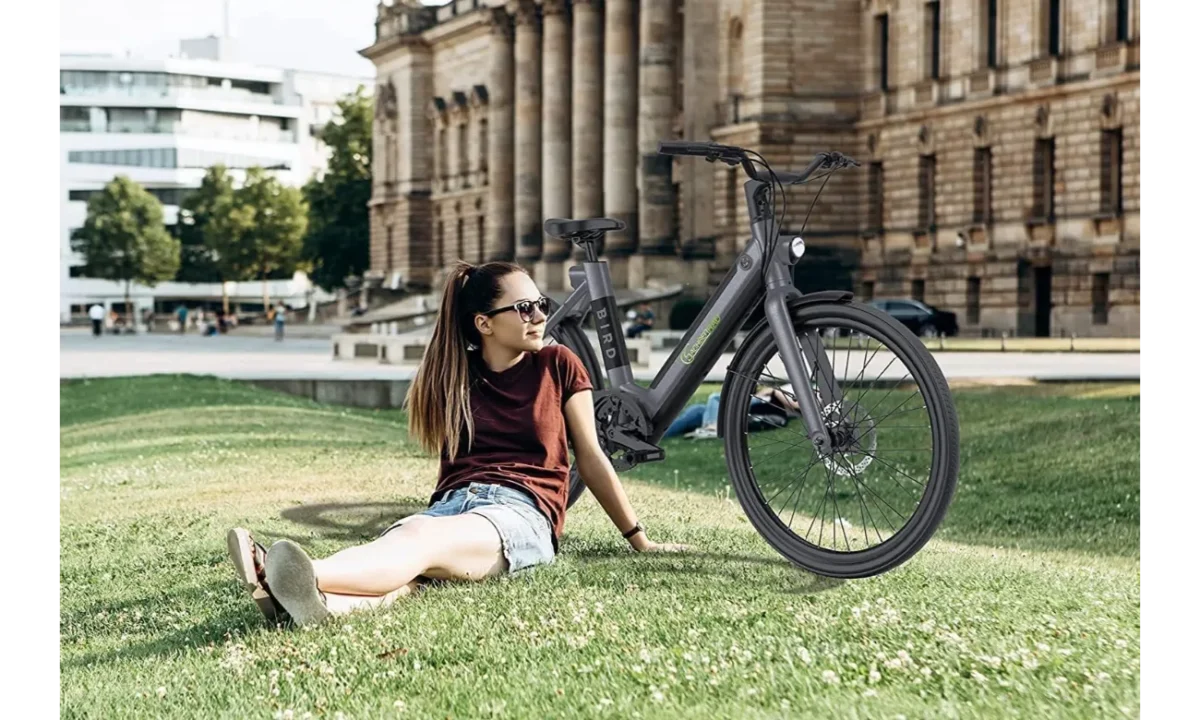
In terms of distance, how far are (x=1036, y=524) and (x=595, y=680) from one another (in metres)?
8.34

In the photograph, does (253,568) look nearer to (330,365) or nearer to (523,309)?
(523,309)

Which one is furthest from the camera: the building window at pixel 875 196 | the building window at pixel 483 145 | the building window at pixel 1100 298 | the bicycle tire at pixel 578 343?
the building window at pixel 483 145

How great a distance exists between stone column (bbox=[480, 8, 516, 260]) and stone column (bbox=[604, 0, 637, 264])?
600 inches

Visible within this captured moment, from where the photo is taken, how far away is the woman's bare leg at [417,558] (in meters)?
6.31

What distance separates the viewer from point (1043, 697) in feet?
16.3

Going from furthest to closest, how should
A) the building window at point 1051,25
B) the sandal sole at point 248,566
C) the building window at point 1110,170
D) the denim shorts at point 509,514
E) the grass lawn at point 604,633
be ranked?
1. the building window at point 1051,25
2. the building window at point 1110,170
3. the denim shorts at point 509,514
4. the sandal sole at point 248,566
5. the grass lawn at point 604,633

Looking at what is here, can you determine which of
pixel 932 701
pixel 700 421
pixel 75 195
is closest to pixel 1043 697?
pixel 932 701

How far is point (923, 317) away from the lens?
53.7 meters

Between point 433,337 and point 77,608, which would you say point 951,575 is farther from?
point 77,608

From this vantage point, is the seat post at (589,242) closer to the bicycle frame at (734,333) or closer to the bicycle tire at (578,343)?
the bicycle frame at (734,333)

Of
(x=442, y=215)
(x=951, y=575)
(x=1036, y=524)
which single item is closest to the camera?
(x=951, y=575)

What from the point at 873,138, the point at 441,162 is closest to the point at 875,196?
the point at 873,138

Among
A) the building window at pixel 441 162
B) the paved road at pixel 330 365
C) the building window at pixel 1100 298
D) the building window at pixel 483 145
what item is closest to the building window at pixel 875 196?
the building window at pixel 1100 298

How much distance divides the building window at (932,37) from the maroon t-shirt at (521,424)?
52.4 metres
